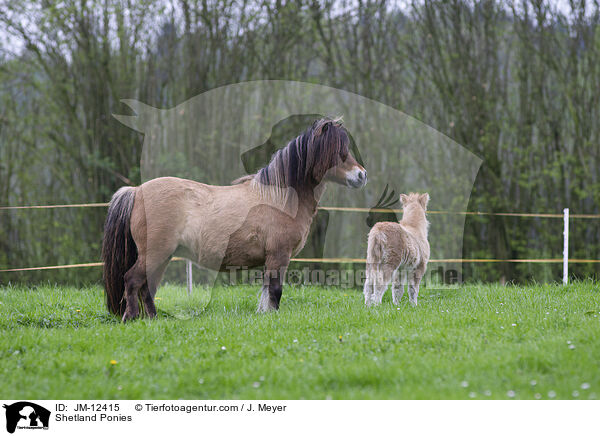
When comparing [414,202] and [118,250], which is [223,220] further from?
[414,202]

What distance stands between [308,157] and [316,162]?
0.11m

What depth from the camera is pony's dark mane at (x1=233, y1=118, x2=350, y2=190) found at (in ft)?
19.8

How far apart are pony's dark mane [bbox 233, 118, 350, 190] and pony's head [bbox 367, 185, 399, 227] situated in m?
3.87

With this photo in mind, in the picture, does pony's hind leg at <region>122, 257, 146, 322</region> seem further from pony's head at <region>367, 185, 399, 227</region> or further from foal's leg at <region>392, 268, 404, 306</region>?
pony's head at <region>367, 185, 399, 227</region>

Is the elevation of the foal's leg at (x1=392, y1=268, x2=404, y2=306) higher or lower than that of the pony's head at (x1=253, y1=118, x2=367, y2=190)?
lower

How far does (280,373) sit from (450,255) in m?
7.77

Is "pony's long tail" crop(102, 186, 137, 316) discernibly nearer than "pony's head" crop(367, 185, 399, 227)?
Yes

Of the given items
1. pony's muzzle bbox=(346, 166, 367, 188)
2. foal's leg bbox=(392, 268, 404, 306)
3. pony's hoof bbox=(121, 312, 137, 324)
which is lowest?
pony's hoof bbox=(121, 312, 137, 324)
